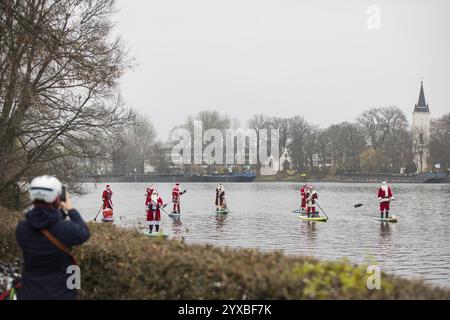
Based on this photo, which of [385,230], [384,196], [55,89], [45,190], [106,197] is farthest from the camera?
[106,197]

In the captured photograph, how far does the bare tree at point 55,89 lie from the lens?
1689 centimetres

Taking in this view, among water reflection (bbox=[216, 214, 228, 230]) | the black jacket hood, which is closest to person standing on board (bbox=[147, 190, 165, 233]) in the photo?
water reflection (bbox=[216, 214, 228, 230])

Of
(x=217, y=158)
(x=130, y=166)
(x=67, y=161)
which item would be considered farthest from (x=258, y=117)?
(x=67, y=161)

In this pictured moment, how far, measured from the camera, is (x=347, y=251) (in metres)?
18.8

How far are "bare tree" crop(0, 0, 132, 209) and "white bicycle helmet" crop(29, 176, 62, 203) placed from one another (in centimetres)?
975

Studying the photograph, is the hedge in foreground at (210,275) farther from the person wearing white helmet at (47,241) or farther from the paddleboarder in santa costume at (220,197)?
the paddleboarder in santa costume at (220,197)

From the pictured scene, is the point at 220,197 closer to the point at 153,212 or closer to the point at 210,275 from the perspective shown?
the point at 153,212

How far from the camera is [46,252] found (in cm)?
547

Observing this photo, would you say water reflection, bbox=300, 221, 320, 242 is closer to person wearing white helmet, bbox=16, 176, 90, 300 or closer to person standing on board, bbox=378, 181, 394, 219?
person standing on board, bbox=378, 181, 394, 219

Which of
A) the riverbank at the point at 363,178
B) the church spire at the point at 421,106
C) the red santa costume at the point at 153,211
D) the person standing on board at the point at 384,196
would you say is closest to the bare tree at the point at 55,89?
the red santa costume at the point at 153,211

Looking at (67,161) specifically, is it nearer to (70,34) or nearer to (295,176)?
(70,34)

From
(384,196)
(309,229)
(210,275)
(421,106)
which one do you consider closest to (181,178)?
(421,106)

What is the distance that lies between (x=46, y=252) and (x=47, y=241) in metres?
0.10
